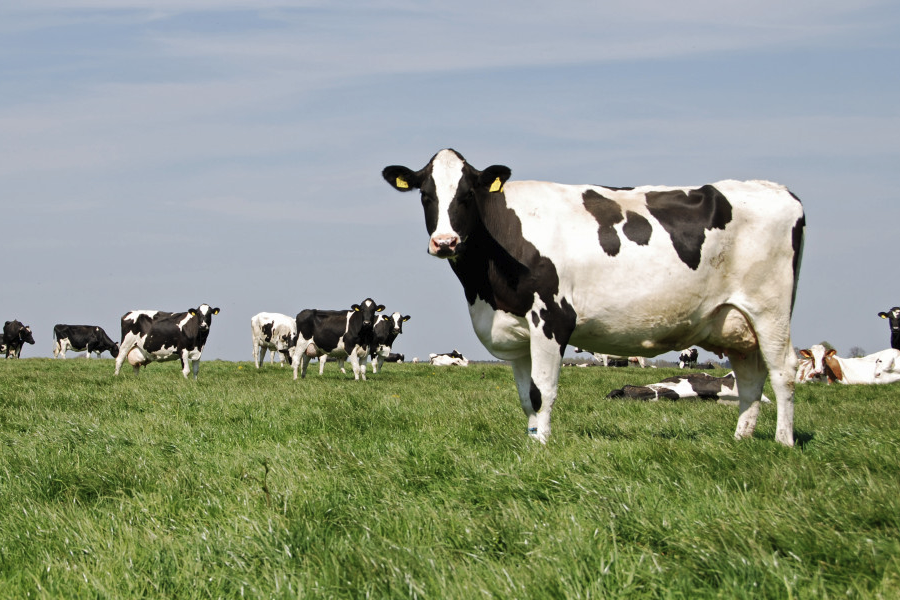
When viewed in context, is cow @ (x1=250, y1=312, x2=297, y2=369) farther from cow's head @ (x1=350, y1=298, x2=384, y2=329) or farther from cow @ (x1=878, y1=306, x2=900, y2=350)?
cow @ (x1=878, y1=306, x2=900, y2=350)

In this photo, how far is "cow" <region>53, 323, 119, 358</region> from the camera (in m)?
57.2

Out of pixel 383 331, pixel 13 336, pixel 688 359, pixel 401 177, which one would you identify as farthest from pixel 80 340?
pixel 401 177

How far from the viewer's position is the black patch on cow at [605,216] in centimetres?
761

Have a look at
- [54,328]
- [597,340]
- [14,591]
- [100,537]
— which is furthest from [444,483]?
[54,328]

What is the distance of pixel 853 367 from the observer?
24.1 m

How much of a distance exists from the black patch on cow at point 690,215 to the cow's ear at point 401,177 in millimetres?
2190

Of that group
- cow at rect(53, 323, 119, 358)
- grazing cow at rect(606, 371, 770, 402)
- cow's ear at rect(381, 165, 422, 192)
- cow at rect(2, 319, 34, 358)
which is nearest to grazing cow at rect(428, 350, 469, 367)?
cow at rect(53, 323, 119, 358)

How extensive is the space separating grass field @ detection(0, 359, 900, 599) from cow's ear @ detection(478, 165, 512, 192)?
7.36 feet

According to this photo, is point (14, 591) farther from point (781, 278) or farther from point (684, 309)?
point (781, 278)

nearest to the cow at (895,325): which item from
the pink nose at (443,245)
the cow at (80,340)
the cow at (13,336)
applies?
the pink nose at (443,245)

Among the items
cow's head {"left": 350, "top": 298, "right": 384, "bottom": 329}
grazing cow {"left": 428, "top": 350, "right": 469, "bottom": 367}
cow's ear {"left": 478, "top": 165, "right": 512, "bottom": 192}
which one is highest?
cow's ear {"left": 478, "top": 165, "right": 512, "bottom": 192}

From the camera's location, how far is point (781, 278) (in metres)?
7.84

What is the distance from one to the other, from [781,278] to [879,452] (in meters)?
2.36

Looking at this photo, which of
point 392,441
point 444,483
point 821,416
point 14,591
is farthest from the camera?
point 821,416
